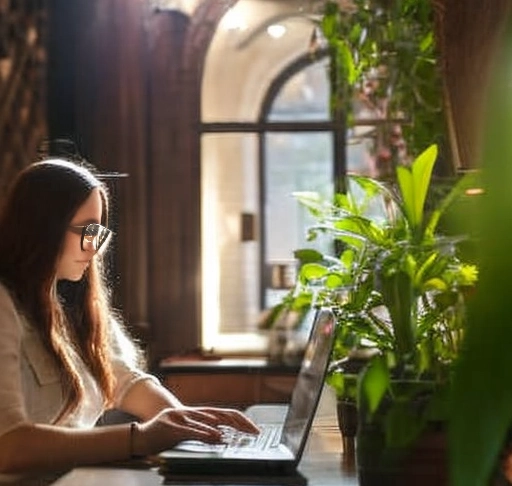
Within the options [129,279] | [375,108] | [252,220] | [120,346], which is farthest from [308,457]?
[252,220]

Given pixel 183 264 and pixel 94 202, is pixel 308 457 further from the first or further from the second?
pixel 183 264

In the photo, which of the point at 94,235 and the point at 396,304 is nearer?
the point at 396,304

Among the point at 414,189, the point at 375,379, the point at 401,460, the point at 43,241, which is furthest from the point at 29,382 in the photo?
the point at 375,379

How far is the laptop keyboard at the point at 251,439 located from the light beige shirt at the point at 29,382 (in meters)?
0.28

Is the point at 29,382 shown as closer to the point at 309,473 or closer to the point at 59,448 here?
the point at 59,448

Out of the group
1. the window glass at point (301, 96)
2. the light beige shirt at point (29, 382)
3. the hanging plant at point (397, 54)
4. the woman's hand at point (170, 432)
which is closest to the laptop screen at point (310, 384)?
the woman's hand at point (170, 432)

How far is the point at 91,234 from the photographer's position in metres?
1.92

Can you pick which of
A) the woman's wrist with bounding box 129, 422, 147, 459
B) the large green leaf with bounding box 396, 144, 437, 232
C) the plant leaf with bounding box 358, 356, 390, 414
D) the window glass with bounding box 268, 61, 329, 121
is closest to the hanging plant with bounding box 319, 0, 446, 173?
the large green leaf with bounding box 396, 144, 437, 232

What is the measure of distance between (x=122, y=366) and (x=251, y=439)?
51cm

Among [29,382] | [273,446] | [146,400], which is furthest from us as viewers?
[146,400]

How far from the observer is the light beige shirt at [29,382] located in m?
1.70

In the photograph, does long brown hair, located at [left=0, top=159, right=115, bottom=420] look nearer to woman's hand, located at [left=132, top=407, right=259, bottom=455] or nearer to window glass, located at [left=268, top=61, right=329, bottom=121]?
woman's hand, located at [left=132, top=407, right=259, bottom=455]

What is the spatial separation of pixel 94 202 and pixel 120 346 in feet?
1.11

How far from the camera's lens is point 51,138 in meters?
4.75
